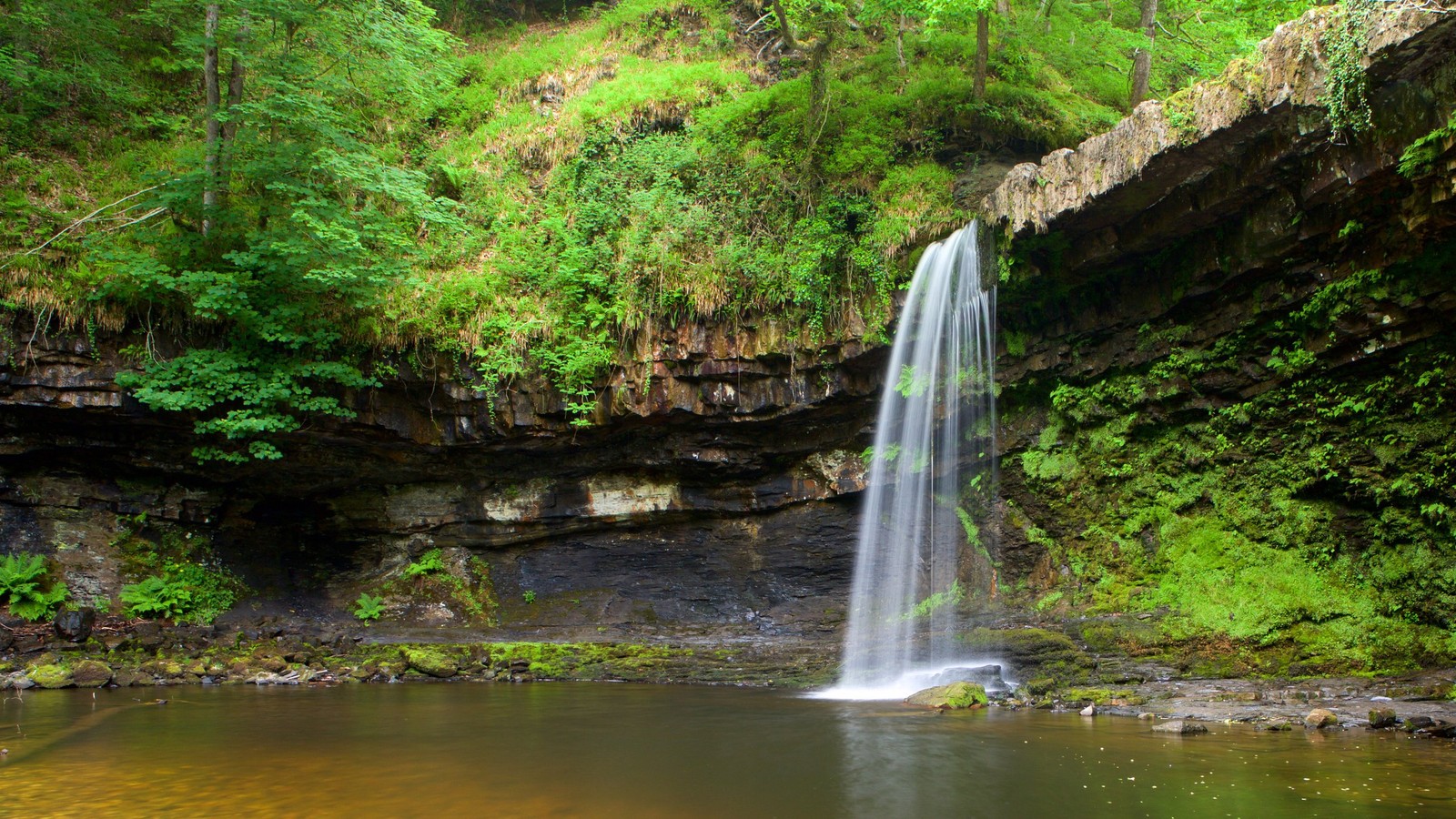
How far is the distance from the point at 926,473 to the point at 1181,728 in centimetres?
646

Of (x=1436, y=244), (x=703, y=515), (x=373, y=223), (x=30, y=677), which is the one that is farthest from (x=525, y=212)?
(x=1436, y=244)

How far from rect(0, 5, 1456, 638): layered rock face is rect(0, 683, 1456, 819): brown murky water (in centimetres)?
536

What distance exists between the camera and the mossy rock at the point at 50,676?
11.2 metres

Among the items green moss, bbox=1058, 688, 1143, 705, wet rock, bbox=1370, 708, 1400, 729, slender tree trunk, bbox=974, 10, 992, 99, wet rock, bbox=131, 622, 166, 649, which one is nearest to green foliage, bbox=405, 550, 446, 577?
wet rock, bbox=131, 622, 166, 649

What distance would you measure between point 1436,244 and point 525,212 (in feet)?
50.0

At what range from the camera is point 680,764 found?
689cm

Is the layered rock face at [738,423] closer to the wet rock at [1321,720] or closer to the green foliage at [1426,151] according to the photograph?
the green foliage at [1426,151]

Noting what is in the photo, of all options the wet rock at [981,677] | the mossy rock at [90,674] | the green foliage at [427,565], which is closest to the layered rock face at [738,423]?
the green foliage at [427,565]

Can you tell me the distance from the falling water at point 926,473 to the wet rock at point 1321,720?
489cm

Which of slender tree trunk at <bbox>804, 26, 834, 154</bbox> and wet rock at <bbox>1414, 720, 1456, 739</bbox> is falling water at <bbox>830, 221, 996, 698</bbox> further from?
wet rock at <bbox>1414, 720, 1456, 739</bbox>

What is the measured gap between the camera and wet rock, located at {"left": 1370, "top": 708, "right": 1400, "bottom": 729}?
7.55 m

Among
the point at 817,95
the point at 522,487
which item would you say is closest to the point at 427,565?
the point at 522,487

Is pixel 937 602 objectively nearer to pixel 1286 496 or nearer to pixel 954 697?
pixel 954 697

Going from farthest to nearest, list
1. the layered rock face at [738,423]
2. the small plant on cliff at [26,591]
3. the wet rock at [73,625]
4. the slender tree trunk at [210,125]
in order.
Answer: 1. the slender tree trunk at [210,125]
2. the small plant on cliff at [26,591]
3. the wet rock at [73,625]
4. the layered rock face at [738,423]
